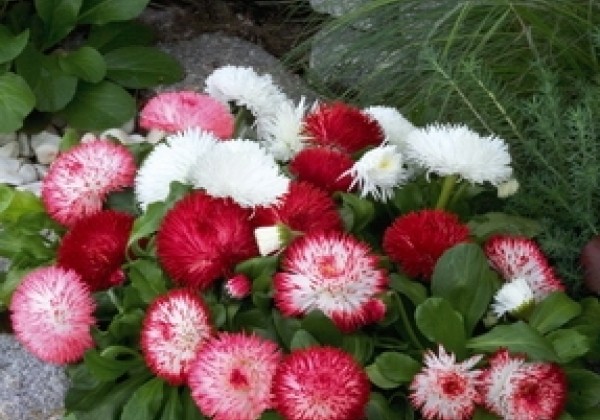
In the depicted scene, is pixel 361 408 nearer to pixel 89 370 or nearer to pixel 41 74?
pixel 89 370

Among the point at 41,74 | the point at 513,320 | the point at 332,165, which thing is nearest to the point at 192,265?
the point at 332,165

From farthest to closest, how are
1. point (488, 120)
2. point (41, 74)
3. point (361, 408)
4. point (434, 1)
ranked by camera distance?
point (41, 74), point (434, 1), point (488, 120), point (361, 408)

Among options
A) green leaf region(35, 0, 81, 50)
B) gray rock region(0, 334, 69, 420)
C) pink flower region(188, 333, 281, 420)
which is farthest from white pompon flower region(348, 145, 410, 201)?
green leaf region(35, 0, 81, 50)

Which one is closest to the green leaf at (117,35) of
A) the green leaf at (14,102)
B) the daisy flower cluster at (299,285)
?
the green leaf at (14,102)

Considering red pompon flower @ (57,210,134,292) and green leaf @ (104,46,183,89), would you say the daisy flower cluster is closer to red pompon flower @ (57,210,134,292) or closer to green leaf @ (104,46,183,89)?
red pompon flower @ (57,210,134,292)

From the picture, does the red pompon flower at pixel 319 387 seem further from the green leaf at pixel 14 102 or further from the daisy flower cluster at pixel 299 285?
the green leaf at pixel 14 102

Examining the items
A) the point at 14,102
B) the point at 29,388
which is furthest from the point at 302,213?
the point at 14,102
